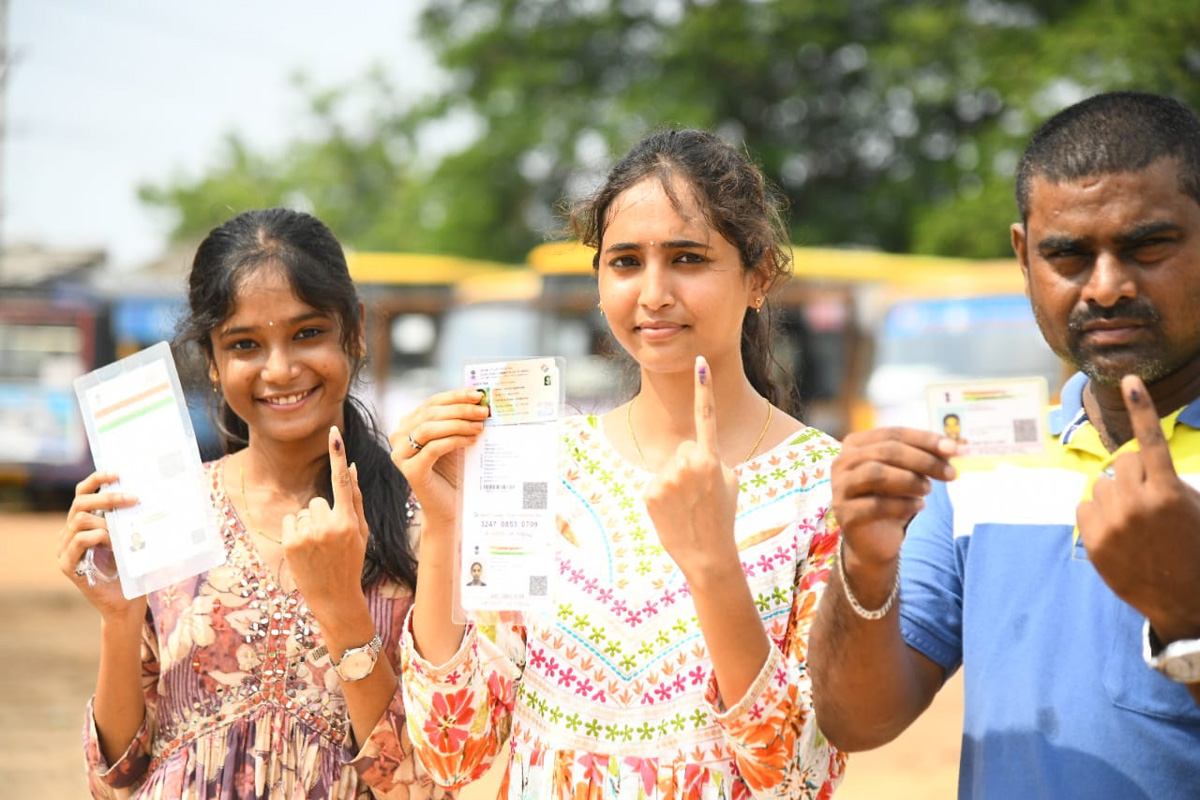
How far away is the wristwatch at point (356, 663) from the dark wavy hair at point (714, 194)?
0.85m

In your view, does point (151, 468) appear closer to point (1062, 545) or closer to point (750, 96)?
point (1062, 545)

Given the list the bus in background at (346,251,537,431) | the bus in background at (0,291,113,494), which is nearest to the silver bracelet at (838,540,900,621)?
the bus in background at (346,251,537,431)

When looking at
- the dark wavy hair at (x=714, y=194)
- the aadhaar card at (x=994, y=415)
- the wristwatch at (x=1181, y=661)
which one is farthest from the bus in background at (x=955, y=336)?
the wristwatch at (x=1181, y=661)

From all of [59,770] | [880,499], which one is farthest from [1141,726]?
[59,770]

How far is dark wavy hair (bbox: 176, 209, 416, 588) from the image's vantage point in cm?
272

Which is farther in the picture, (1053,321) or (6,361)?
(6,361)

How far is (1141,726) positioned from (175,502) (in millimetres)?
1668

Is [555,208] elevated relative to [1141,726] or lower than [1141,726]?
elevated

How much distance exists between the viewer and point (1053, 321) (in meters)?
1.99

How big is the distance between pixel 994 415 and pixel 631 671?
77cm

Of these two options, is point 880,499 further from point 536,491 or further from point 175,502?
point 175,502

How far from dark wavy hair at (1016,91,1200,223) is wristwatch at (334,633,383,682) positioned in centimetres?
139

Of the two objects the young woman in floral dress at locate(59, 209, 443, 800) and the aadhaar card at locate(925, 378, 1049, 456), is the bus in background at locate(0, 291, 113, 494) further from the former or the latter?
the aadhaar card at locate(925, 378, 1049, 456)

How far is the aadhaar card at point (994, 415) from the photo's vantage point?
1.83m
